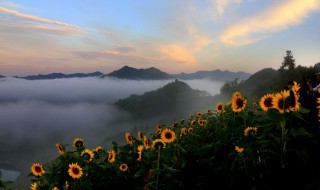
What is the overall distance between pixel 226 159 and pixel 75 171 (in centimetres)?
224

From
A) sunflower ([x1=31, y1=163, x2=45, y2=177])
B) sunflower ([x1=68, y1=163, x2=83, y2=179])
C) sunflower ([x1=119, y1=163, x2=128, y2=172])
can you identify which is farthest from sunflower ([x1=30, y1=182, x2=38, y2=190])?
sunflower ([x1=119, y1=163, x2=128, y2=172])

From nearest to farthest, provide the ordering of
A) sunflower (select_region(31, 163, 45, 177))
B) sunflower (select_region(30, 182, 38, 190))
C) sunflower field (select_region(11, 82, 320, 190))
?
sunflower field (select_region(11, 82, 320, 190)), sunflower (select_region(30, 182, 38, 190)), sunflower (select_region(31, 163, 45, 177))

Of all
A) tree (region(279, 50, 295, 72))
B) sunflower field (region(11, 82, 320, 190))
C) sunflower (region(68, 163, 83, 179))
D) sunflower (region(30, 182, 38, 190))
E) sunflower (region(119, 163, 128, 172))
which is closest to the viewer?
sunflower field (region(11, 82, 320, 190))

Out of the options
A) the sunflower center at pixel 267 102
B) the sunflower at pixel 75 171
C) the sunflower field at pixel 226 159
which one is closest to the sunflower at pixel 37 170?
the sunflower field at pixel 226 159

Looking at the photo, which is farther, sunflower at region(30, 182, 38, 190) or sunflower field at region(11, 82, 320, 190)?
sunflower at region(30, 182, 38, 190)

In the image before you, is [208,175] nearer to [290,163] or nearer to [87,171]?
→ [290,163]

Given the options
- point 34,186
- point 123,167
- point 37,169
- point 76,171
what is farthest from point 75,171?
point 37,169

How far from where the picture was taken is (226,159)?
416 cm

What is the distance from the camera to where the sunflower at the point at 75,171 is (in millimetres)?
4552

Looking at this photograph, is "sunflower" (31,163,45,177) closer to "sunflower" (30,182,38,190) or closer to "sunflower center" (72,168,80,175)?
"sunflower" (30,182,38,190)

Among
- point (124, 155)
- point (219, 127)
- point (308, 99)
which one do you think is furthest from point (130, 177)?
point (308, 99)

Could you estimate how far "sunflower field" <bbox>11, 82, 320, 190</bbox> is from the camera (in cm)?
285

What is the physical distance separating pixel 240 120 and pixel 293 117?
1910mm

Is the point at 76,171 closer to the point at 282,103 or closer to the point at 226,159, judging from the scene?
the point at 226,159
